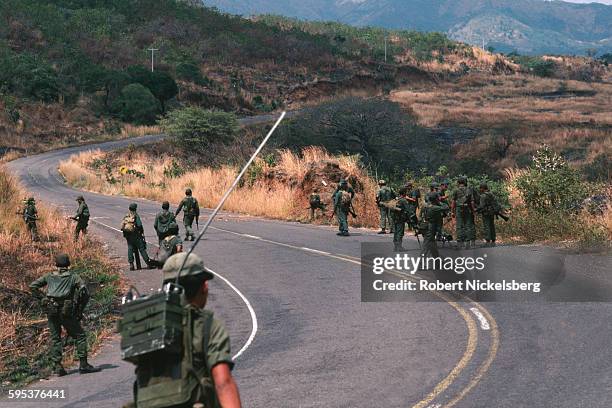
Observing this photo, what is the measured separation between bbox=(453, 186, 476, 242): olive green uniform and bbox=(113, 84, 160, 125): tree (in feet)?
179

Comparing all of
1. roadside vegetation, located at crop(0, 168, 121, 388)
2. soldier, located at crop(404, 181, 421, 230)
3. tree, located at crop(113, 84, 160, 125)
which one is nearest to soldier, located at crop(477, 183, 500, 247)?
soldier, located at crop(404, 181, 421, 230)

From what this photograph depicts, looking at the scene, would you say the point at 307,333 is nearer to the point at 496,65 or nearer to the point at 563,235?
the point at 563,235

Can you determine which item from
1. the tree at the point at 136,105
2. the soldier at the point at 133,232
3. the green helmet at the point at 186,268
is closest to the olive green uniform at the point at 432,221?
the soldier at the point at 133,232

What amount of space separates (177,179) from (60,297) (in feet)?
94.9

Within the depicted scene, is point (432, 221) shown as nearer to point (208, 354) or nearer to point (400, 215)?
point (400, 215)

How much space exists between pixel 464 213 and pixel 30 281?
31.0ft

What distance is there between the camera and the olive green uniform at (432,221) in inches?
647

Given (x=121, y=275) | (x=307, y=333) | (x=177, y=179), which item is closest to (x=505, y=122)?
(x=177, y=179)

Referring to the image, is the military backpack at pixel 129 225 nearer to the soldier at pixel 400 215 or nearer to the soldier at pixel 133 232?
the soldier at pixel 133 232

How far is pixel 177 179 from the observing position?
39.3 meters

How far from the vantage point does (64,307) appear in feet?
35.0

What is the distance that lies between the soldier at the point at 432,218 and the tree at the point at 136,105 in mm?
55791

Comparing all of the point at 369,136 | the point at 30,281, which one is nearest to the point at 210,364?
the point at 30,281

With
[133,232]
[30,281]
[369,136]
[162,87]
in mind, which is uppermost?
[162,87]
